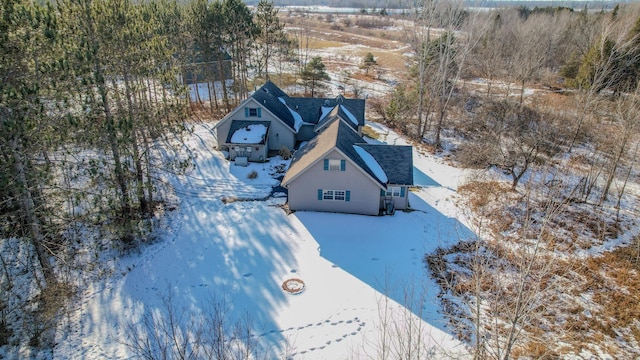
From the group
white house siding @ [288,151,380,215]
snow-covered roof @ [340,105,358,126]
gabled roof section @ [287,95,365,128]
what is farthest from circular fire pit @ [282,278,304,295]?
gabled roof section @ [287,95,365,128]

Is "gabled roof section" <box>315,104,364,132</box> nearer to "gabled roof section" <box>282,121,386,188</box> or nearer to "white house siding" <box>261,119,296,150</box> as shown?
"white house siding" <box>261,119,296,150</box>

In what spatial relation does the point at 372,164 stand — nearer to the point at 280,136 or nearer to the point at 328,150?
the point at 328,150

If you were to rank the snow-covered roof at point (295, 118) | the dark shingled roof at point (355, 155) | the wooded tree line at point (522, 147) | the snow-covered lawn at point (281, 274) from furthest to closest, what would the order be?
the snow-covered roof at point (295, 118) → the dark shingled roof at point (355, 155) → the snow-covered lawn at point (281, 274) → the wooded tree line at point (522, 147)

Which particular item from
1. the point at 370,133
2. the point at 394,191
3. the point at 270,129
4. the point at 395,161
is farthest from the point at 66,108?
the point at 370,133

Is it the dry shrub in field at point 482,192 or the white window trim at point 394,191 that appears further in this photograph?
the dry shrub in field at point 482,192

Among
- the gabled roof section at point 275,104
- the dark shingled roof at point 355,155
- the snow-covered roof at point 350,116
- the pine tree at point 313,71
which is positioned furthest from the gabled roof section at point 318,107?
the pine tree at point 313,71

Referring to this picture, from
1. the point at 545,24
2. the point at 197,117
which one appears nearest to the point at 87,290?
the point at 197,117

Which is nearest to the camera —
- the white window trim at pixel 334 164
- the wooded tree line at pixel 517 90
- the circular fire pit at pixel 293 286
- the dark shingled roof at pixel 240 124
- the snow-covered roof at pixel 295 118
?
the circular fire pit at pixel 293 286

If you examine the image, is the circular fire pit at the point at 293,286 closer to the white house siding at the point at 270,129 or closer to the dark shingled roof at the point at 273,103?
the white house siding at the point at 270,129

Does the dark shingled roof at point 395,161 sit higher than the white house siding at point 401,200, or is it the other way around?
the dark shingled roof at point 395,161
